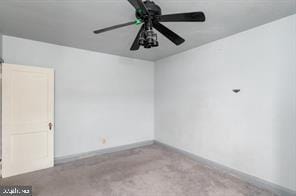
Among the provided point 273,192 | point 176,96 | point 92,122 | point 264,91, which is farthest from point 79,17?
point 273,192

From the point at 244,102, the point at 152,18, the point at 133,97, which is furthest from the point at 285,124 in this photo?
the point at 133,97

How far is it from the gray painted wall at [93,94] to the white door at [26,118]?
0.85ft

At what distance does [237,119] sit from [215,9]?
1917 millimetres

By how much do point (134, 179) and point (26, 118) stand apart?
236 cm

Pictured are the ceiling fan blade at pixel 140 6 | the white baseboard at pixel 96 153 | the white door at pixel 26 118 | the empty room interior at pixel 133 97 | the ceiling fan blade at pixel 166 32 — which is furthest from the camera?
the white baseboard at pixel 96 153

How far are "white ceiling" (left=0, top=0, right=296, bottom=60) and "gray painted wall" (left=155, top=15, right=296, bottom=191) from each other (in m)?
0.32

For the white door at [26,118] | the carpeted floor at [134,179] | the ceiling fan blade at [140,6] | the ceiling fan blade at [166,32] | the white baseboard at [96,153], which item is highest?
the ceiling fan blade at [140,6]

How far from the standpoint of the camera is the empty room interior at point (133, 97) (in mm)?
2188

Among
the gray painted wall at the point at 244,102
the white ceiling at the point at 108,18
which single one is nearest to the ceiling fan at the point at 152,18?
the white ceiling at the point at 108,18

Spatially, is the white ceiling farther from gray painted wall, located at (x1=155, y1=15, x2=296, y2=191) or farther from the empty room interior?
gray painted wall, located at (x1=155, y1=15, x2=296, y2=191)

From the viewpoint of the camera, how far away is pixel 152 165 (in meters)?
3.29

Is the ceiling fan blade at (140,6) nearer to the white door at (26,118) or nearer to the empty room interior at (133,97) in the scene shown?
the empty room interior at (133,97)

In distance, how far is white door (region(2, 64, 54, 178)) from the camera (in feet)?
9.12

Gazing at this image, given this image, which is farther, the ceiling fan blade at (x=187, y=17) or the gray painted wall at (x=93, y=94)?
the gray painted wall at (x=93, y=94)
